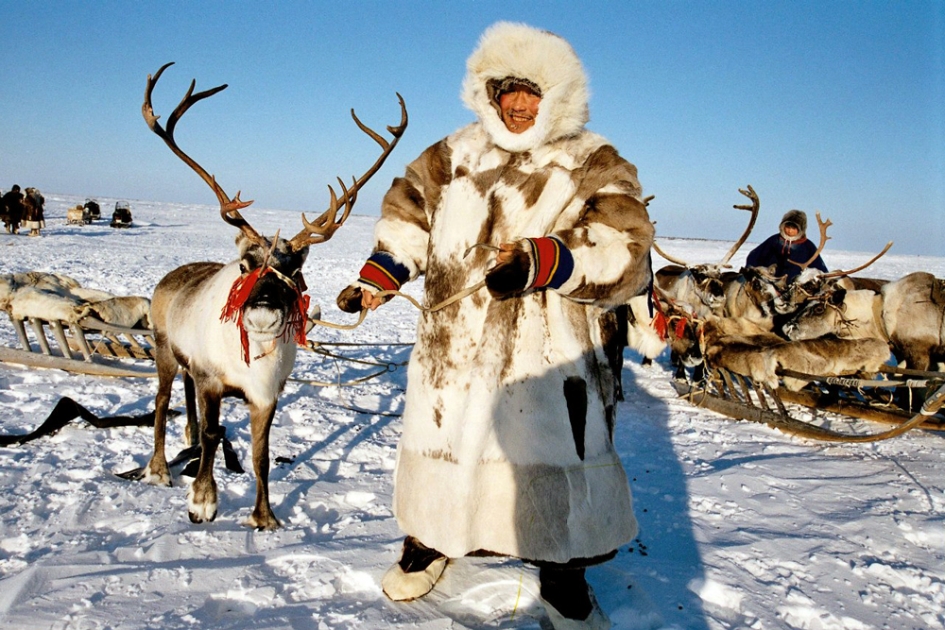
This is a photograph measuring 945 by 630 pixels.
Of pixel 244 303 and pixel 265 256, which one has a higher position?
pixel 265 256

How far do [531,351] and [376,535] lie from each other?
152 cm

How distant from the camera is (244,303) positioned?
2867 millimetres

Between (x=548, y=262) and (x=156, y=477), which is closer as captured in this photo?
(x=548, y=262)

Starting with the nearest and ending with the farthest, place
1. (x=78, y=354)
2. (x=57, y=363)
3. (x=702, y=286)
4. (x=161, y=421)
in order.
A: (x=161, y=421) → (x=57, y=363) → (x=78, y=354) → (x=702, y=286)

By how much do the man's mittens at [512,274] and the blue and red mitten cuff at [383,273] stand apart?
0.64 metres

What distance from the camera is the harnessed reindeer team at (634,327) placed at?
122 inches

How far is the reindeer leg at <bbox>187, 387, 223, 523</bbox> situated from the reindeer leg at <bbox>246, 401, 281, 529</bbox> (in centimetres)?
21

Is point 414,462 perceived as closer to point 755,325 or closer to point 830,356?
point 830,356

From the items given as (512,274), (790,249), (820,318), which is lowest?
(820,318)

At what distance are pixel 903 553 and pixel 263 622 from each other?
10.5 feet

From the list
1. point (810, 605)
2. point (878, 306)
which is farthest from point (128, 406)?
point (878, 306)

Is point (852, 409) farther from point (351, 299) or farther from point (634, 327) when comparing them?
point (351, 299)

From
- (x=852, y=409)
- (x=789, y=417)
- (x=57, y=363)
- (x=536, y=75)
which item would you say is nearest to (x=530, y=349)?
(x=536, y=75)

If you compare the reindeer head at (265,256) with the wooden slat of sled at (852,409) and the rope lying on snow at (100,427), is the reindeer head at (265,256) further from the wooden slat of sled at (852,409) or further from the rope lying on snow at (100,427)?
the wooden slat of sled at (852,409)
